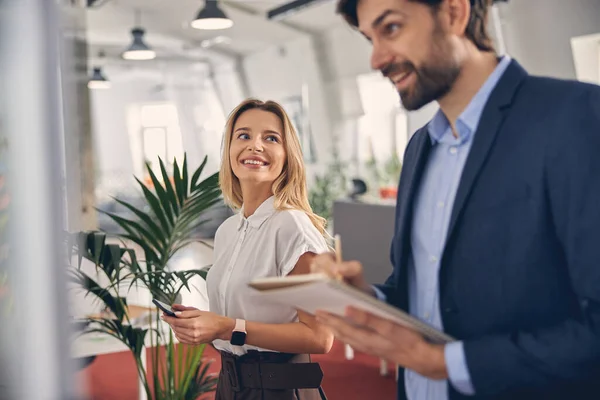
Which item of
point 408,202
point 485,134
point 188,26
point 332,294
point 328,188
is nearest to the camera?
Result: point 332,294

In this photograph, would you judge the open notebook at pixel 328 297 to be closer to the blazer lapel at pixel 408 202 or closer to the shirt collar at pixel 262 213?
the blazer lapel at pixel 408 202

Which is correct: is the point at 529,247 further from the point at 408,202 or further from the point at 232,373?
the point at 232,373

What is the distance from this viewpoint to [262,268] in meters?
1.75

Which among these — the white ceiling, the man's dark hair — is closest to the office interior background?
the white ceiling

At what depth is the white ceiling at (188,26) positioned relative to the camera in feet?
28.2

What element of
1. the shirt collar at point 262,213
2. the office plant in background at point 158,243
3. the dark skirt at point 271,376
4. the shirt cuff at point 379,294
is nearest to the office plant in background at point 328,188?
the office plant in background at point 158,243

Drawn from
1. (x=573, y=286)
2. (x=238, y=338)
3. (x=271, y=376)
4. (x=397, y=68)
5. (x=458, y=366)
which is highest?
(x=397, y=68)

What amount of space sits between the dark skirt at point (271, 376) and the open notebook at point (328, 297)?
0.71 m

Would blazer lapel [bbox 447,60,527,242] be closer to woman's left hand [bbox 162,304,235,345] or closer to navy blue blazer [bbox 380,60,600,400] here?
navy blue blazer [bbox 380,60,600,400]

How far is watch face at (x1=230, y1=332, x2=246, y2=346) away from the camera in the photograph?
5.52 ft

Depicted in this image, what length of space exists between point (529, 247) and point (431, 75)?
31cm

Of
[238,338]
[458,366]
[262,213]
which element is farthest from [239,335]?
[458,366]

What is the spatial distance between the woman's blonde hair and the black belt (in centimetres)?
38

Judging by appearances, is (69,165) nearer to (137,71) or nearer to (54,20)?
(54,20)
